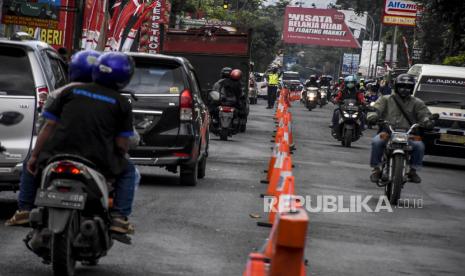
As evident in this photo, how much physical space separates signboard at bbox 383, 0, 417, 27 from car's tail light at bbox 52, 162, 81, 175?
63474 mm

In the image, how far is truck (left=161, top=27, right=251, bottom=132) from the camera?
109 ft

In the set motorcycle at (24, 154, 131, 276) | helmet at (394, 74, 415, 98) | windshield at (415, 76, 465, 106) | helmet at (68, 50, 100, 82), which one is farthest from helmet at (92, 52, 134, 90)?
windshield at (415, 76, 465, 106)

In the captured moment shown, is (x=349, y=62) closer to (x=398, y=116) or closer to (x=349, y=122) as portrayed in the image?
(x=349, y=122)

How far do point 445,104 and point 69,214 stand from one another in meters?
19.1

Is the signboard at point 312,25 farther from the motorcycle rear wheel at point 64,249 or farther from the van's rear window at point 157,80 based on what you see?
the motorcycle rear wheel at point 64,249

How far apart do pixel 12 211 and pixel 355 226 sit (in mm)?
3603

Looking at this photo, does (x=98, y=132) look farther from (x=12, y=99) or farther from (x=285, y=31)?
(x=285, y=31)

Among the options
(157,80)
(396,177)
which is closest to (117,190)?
(157,80)

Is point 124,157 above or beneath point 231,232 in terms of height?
above

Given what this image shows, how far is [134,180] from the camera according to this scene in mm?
8898

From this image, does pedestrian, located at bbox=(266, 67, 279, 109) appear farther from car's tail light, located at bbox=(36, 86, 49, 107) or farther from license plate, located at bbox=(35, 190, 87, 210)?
license plate, located at bbox=(35, 190, 87, 210)

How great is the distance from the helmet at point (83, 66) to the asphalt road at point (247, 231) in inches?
55.3

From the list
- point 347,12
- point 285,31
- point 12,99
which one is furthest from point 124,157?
point 347,12

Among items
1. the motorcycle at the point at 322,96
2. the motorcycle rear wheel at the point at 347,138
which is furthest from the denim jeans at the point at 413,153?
the motorcycle at the point at 322,96
